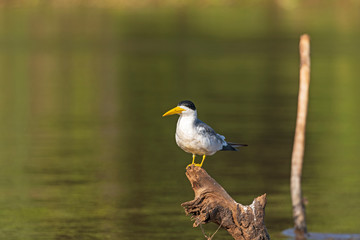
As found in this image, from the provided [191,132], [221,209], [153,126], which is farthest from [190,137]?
[153,126]

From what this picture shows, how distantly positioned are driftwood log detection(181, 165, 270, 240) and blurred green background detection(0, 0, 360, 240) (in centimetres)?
977

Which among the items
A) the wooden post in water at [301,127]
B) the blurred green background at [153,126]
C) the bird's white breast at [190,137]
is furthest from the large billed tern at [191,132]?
the blurred green background at [153,126]

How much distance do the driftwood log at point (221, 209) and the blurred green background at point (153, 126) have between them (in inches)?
385

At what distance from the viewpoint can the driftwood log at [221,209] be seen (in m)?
15.8

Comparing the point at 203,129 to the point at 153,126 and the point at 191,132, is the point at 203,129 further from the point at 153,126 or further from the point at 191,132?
the point at 153,126

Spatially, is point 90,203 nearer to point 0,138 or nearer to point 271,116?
point 0,138

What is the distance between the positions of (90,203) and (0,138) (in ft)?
48.7

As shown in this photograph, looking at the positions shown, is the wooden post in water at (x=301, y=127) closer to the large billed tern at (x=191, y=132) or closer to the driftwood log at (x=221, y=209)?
the large billed tern at (x=191, y=132)

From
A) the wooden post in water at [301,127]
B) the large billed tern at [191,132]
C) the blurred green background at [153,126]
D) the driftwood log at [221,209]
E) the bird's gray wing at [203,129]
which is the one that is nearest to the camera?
the large billed tern at [191,132]

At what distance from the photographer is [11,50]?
9712cm

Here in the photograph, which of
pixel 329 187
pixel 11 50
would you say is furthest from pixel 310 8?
pixel 329 187

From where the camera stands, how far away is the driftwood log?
1581 cm

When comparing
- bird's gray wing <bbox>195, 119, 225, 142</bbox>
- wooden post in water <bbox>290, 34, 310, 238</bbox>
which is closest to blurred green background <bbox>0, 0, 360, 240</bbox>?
wooden post in water <bbox>290, 34, 310, 238</bbox>

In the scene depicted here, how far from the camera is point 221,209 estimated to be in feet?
52.4
